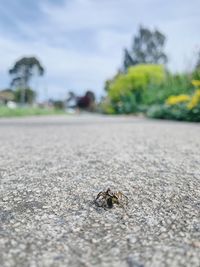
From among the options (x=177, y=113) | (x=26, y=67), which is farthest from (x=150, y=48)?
(x=177, y=113)

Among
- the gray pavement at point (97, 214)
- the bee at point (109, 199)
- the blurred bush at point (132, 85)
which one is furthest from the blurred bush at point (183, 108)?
the blurred bush at point (132, 85)

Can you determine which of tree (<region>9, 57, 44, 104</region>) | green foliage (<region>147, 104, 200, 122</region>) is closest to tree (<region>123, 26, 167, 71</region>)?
tree (<region>9, 57, 44, 104</region>)

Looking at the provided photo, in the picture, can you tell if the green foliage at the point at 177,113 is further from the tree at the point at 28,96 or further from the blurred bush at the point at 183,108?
the tree at the point at 28,96

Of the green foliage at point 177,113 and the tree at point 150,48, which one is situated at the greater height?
the tree at point 150,48

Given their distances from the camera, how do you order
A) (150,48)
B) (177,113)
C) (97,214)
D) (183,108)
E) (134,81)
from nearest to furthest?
(97,214) < (183,108) < (177,113) < (134,81) < (150,48)

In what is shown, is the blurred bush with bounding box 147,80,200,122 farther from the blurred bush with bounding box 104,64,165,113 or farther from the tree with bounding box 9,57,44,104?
the tree with bounding box 9,57,44,104

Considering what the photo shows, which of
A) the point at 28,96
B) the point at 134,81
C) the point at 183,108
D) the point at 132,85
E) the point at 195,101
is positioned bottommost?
the point at 183,108

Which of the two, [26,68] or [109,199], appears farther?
[26,68]

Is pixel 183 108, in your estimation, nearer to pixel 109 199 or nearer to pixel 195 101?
pixel 195 101

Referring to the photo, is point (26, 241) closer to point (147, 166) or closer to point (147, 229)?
point (147, 229)

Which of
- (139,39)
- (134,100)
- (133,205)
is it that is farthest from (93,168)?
(139,39)
